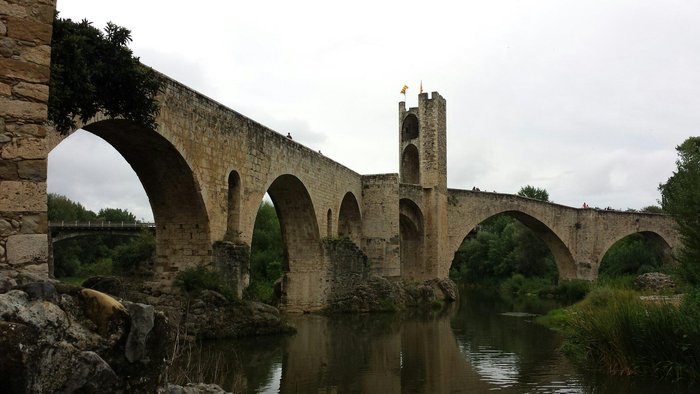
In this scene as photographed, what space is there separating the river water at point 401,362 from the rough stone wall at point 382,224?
257 inches

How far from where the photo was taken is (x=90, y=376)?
2.88 metres

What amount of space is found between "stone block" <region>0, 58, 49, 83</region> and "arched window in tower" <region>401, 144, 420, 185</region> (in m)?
23.5

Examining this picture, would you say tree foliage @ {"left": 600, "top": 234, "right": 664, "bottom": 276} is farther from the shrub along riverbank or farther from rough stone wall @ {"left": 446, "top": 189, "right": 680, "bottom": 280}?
the shrub along riverbank

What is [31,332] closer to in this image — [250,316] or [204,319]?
[204,319]

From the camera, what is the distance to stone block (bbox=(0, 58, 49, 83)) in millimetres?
3777

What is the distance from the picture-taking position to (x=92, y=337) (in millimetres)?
2979

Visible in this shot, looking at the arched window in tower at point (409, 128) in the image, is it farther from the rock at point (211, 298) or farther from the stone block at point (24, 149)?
the stone block at point (24, 149)

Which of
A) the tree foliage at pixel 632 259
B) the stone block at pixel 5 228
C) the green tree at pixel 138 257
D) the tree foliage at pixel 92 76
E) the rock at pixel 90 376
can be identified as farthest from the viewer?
the tree foliage at pixel 632 259

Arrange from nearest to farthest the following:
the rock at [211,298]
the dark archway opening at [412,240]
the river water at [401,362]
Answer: the river water at [401,362]
the rock at [211,298]
the dark archway opening at [412,240]

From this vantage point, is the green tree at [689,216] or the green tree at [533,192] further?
the green tree at [533,192]

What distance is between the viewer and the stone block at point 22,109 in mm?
3758

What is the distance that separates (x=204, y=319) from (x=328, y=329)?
3.97m

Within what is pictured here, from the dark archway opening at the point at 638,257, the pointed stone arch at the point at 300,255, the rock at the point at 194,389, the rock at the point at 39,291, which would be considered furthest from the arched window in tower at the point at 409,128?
the rock at the point at 39,291

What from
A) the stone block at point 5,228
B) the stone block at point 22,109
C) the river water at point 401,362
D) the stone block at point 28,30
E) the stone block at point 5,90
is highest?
the stone block at point 28,30
